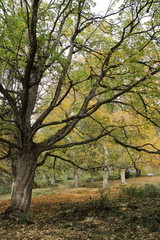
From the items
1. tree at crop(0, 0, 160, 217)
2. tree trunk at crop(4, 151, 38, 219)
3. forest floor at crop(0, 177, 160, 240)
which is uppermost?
tree at crop(0, 0, 160, 217)

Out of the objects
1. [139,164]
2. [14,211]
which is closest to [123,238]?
[14,211]

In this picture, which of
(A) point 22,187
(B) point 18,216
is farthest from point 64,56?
(B) point 18,216

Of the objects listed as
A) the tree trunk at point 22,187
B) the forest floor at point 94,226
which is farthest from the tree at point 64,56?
the forest floor at point 94,226

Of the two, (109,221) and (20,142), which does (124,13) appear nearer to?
(20,142)

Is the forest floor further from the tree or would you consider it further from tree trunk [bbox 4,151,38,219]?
the tree

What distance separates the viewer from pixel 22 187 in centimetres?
736

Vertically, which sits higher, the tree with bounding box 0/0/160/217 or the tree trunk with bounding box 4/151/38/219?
the tree with bounding box 0/0/160/217

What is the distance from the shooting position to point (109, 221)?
6340mm

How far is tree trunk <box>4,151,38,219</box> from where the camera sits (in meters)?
7.10

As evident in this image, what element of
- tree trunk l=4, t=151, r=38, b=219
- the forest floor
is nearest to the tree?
tree trunk l=4, t=151, r=38, b=219

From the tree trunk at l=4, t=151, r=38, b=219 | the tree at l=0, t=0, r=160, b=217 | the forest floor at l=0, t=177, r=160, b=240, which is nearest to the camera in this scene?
the forest floor at l=0, t=177, r=160, b=240

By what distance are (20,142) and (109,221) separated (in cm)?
419

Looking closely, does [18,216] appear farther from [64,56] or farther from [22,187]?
[64,56]

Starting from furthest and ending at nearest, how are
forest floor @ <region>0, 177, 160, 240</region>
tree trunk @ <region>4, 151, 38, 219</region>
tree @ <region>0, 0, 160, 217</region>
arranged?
tree trunk @ <region>4, 151, 38, 219</region> → tree @ <region>0, 0, 160, 217</region> → forest floor @ <region>0, 177, 160, 240</region>
